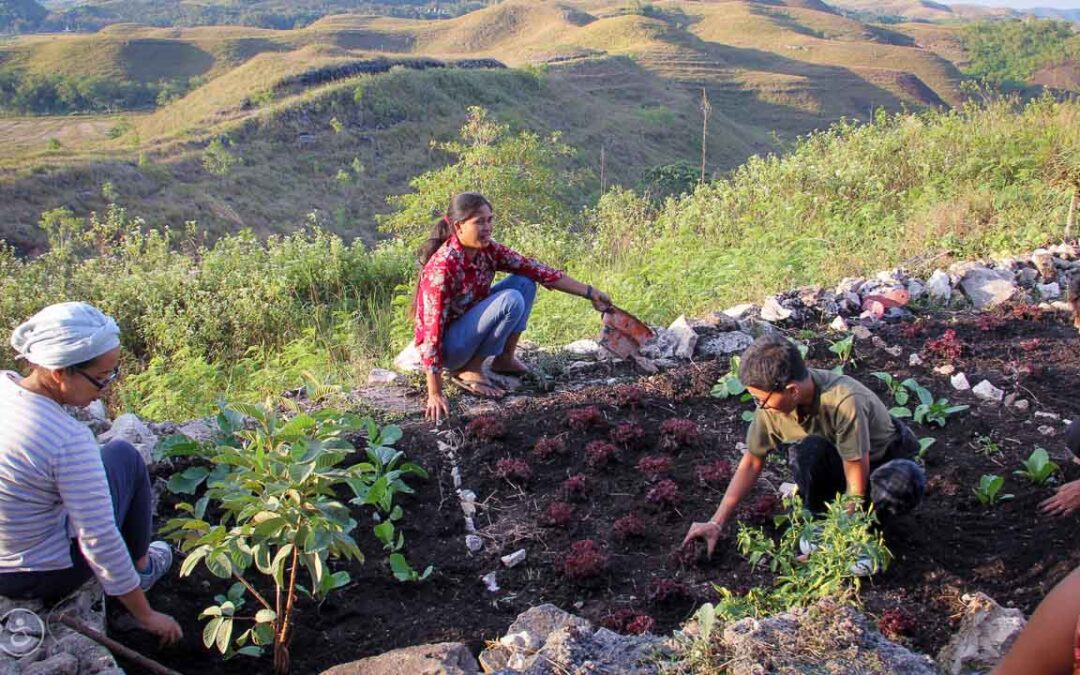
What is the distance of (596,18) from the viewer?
84.1 meters

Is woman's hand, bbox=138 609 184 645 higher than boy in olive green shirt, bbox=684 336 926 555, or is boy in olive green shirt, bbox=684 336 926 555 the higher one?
boy in olive green shirt, bbox=684 336 926 555

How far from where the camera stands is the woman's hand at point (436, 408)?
14.2 feet

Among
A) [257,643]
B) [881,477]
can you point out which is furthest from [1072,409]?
[257,643]

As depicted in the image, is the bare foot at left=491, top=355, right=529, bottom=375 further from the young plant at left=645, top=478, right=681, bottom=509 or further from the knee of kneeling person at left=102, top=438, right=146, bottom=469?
the knee of kneeling person at left=102, top=438, right=146, bottom=469

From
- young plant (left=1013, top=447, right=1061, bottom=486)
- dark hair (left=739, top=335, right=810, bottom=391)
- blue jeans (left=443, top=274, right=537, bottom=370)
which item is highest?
dark hair (left=739, top=335, right=810, bottom=391)

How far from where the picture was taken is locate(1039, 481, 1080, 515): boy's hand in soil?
333 cm

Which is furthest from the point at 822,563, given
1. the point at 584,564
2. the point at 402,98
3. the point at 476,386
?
the point at 402,98

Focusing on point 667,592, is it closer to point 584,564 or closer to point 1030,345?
point 584,564

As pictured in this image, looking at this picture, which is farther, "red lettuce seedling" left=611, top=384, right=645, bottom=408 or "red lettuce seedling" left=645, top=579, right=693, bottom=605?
"red lettuce seedling" left=611, top=384, right=645, bottom=408

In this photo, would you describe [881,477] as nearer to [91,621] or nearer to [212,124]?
[91,621]

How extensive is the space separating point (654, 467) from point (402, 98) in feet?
137

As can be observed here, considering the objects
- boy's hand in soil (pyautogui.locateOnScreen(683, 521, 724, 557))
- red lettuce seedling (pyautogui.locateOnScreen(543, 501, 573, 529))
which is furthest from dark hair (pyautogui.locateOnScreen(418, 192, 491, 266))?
boy's hand in soil (pyautogui.locateOnScreen(683, 521, 724, 557))

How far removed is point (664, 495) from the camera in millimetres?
3688

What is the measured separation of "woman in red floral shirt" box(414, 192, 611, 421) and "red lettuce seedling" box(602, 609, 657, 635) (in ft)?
5.58
